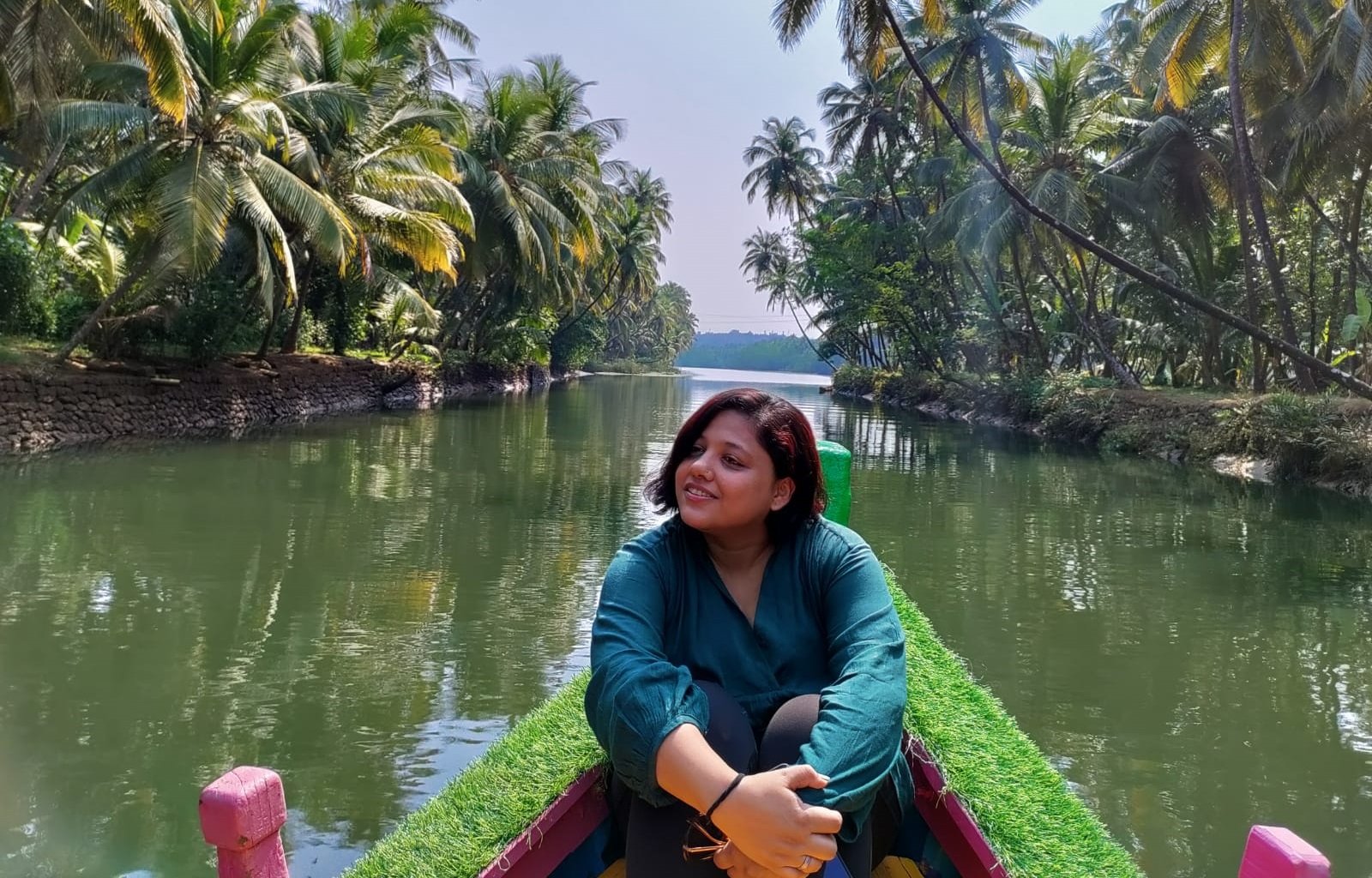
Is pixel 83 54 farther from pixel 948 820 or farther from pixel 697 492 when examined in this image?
pixel 948 820

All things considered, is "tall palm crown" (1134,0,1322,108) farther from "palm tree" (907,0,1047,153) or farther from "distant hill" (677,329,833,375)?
"distant hill" (677,329,833,375)

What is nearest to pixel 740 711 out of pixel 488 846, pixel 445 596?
pixel 488 846

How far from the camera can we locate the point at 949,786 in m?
2.15

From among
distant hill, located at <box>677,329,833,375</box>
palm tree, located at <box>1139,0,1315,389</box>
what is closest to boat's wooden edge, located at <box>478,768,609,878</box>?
palm tree, located at <box>1139,0,1315,389</box>

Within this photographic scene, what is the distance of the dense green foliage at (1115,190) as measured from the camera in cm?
1409

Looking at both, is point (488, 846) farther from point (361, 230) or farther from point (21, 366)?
point (361, 230)

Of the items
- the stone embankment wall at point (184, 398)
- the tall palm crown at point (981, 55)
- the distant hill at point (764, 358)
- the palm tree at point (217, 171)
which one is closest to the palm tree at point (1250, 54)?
the tall palm crown at point (981, 55)

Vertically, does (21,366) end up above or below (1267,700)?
above

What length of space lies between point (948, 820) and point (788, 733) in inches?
28.8

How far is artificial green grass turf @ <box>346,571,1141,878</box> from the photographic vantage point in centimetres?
211

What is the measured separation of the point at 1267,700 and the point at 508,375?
99.1 ft

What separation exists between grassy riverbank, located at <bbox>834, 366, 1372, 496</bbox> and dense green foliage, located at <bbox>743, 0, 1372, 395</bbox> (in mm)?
963

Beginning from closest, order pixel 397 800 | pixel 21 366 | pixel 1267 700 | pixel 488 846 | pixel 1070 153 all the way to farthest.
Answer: pixel 488 846 → pixel 397 800 → pixel 1267 700 → pixel 21 366 → pixel 1070 153

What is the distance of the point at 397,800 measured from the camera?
346 cm
